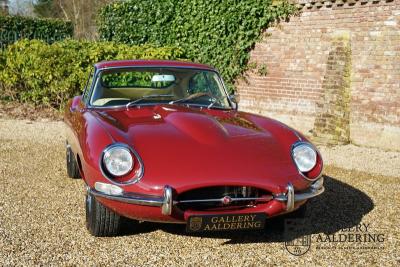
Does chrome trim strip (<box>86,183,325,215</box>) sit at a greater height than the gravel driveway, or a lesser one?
greater

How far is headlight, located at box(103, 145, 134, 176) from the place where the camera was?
3295mm

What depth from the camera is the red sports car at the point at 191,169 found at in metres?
3.22

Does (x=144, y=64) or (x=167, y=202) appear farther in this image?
(x=144, y=64)

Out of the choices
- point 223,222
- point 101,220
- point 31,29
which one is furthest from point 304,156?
point 31,29

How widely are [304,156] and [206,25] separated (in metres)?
6.93

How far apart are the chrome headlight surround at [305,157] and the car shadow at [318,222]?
0.52m

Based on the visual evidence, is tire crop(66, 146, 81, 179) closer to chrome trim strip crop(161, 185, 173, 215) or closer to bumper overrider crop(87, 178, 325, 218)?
bumper overrider crop(87, 178, 325, 218)

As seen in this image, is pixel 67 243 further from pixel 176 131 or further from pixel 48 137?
pixel 48 137

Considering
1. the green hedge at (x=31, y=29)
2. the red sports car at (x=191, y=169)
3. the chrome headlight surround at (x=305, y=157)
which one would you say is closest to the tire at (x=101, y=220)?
the red sports car at (x=191, y=169)

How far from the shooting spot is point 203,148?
3.51 m

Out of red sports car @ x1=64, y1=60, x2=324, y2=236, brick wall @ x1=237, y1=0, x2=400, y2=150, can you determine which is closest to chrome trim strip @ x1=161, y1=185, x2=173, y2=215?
red sports car @ x1=64, y1=60, x2=324, y2=236

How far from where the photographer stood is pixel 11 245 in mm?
3551

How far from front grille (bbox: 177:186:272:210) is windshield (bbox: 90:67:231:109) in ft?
4.56

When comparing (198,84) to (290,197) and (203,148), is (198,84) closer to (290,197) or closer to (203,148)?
(203,148)
